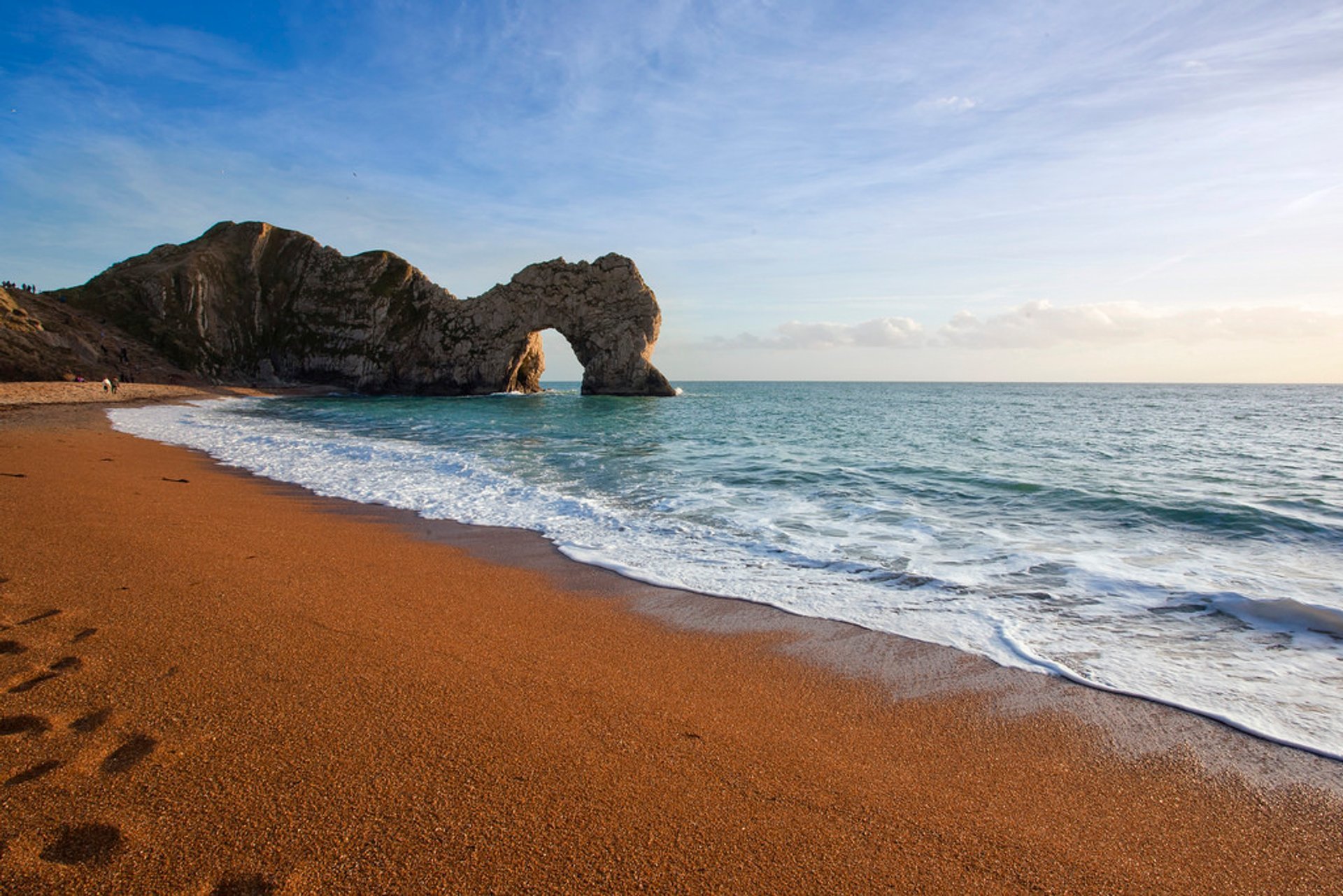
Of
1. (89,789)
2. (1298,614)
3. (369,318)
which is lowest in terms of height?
(1298,614)

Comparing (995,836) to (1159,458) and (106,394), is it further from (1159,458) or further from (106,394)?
(106,394)

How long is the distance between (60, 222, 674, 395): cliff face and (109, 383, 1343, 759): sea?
4164cm

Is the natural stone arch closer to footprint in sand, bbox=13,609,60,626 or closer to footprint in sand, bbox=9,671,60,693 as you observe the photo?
footprint in sand, bbox=13,609,60,626

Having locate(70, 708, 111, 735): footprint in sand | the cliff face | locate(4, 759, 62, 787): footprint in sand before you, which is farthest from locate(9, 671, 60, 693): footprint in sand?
the cliff face

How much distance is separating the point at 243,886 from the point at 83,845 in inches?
27.0

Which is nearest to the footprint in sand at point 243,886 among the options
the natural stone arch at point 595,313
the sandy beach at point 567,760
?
the sandy beach at point 567,760

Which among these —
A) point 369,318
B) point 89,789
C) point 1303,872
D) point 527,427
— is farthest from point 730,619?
point 369,318

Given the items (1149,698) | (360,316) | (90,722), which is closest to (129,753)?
(90,722)

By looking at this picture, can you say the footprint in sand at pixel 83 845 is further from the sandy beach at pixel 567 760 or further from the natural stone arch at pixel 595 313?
the natural stone arch at pixel 595 313

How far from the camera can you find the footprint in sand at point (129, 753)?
2.86 m

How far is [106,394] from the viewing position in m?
37.7

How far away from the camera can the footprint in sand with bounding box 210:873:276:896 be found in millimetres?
2229

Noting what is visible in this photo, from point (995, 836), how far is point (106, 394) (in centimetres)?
4928

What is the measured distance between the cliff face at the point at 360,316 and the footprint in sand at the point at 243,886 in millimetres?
62338
